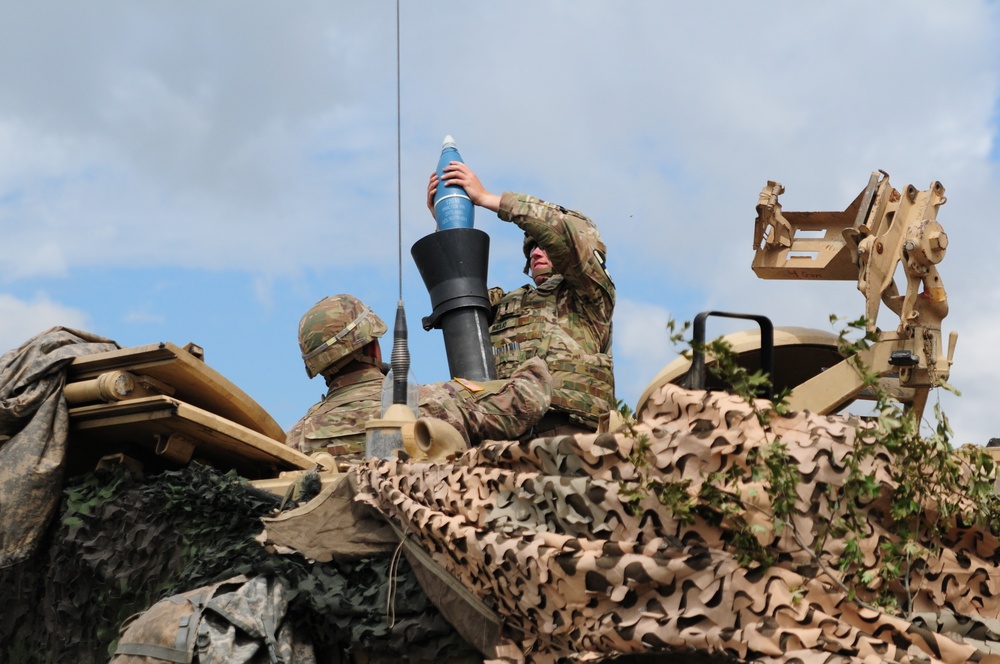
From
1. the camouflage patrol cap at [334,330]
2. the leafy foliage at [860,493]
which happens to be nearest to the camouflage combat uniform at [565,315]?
the camouflage patrol cap at [334,330]

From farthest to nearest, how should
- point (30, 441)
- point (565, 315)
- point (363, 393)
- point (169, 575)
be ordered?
point (565, 315), point (363, 393), point (30, 441), point (169, 575)

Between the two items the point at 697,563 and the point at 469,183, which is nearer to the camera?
the point at 697,563

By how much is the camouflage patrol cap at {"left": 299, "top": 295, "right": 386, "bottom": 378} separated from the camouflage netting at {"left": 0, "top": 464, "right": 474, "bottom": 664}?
1086 millimetres

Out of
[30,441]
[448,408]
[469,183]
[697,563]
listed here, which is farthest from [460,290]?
[697,563]

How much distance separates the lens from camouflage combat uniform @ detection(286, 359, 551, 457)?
4.67 m

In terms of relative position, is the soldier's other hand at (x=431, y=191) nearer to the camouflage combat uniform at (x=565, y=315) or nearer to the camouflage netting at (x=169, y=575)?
the camouflage combat uniform at (x=565, y=315)

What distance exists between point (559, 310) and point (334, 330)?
112 centimetres

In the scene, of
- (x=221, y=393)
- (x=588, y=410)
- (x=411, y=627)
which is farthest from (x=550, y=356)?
(x=411, y=627)

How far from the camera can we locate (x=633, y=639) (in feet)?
8.87

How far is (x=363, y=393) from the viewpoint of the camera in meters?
5.41

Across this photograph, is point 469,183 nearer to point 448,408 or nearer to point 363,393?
point 363,393

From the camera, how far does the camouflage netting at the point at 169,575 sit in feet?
11.6

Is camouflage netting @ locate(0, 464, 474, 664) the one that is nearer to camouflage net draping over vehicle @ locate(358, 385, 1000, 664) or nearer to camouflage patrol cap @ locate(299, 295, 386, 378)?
camouflage net draping over vehicle @ locate(358, 385, 1000, 664)

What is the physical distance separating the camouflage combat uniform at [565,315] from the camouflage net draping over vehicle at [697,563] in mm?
2481
